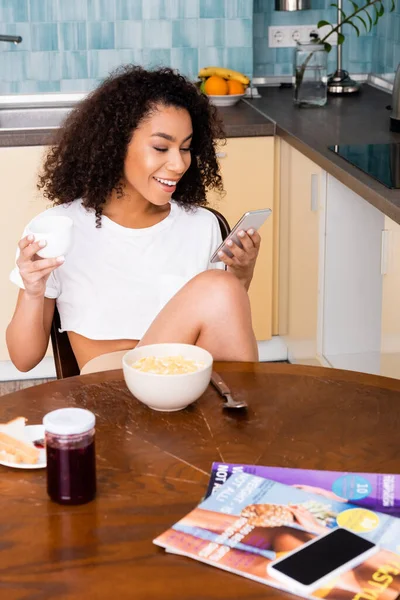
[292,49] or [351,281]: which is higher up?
[292,49]

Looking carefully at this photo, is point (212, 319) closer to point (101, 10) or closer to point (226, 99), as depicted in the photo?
point (226, 99)

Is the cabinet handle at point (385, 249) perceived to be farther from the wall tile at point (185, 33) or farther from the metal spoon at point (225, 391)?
the wall tile at point (185, 33)

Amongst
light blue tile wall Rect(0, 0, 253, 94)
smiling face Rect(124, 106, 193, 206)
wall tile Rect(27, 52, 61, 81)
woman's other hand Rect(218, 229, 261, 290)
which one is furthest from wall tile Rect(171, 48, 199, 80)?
woman's other hand Rect(218, 229, 261, 290)

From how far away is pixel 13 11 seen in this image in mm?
3744

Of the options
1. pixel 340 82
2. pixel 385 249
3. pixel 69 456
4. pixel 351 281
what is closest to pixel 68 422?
pixel 69 456

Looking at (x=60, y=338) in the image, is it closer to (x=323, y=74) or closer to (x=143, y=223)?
(x=143, y=223)

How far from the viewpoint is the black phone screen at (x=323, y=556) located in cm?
108

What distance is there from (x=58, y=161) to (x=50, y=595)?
1.40 metres

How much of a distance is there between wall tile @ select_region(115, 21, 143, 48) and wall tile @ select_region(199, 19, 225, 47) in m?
0.23

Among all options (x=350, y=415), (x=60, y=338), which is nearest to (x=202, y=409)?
(x=350, y=415)

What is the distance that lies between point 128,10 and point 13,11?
42 cm

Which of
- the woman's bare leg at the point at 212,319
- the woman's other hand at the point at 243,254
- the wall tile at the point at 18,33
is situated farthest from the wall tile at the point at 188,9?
the woman's bare leg at the point at 212,319

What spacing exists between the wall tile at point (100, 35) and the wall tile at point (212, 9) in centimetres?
34

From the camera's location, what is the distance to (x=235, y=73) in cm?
375
